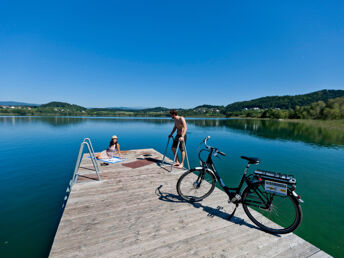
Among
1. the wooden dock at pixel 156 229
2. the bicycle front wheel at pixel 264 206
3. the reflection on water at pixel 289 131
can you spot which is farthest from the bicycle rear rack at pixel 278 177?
the reflection on water at pixel 289 131

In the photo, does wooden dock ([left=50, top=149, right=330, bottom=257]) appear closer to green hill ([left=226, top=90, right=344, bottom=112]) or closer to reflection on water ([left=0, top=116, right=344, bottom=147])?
reflection on water ([left=0, top=116, right=344, bottom=147])

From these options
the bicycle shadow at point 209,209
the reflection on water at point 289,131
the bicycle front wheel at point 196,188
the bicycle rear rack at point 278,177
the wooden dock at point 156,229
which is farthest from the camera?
the reflection on water at point 289,131

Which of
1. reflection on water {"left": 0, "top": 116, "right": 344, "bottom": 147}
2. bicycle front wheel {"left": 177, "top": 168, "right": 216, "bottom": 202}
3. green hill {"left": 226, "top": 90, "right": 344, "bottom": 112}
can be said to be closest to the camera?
bicycle front wheel {"left": 177, "top": 168, "right": 216, "bottom": 202}

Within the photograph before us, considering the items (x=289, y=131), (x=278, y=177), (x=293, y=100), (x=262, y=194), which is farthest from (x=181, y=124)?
(x=293, y=100)

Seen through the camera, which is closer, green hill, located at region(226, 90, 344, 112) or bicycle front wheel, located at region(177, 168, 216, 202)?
bicycle front wheel, located at region(177, 168, 216, 202)

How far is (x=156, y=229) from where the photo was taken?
127 inches

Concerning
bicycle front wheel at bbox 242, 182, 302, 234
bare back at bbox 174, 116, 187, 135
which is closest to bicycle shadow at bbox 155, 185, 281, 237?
bicycle front wheel at bbox 242, 182, 302, 234

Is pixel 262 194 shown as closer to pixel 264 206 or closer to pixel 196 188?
pixel 264 206

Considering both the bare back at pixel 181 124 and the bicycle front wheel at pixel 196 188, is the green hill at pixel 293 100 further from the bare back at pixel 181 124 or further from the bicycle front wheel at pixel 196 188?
the bicycle front wheel at pixel 196 188

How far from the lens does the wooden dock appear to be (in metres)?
2.73

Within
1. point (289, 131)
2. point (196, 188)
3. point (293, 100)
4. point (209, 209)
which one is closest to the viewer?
point (209, 209)

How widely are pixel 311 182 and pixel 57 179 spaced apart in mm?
15983

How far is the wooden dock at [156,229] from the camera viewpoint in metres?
2.73

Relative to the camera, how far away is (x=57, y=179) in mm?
8844
